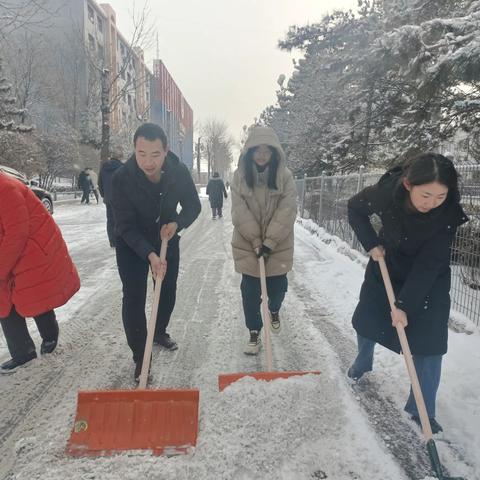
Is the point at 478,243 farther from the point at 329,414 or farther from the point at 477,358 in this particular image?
the point at 329,414

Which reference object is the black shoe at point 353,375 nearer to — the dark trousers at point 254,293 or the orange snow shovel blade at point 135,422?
the dark trousers at point 254,293

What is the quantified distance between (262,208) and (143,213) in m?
0.96

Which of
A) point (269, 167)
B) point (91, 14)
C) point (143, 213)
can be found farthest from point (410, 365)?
point (91, 14)

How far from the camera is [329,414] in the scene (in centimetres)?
250

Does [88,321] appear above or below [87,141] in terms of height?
below

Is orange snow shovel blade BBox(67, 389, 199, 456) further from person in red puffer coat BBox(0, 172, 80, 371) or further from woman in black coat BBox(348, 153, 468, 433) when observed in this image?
woman in black coat BBox(348, 153, 468, 433)

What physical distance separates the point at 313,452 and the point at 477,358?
5.86ft

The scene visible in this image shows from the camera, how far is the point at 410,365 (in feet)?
7.23

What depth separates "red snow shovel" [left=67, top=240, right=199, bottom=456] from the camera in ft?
7.14

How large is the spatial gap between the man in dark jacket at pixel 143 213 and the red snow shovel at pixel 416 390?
57.2 inches

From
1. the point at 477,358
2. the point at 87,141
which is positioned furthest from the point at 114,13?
the point at 477,358

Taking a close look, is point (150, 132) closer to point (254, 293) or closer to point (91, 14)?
point (254, 293)

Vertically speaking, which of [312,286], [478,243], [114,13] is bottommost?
[312,286]

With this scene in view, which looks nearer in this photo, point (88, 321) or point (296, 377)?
point (296, 377)
